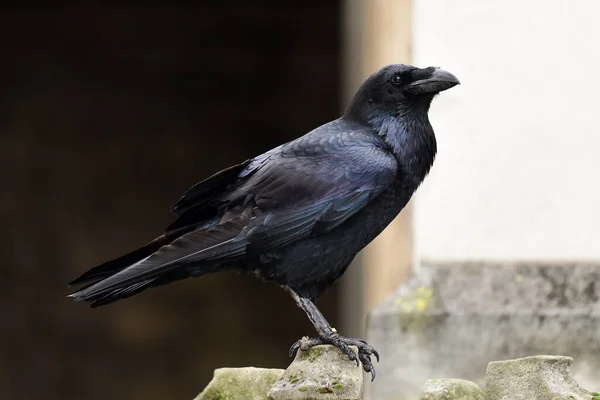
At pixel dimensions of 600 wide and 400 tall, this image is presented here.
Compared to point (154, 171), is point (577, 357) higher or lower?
higher

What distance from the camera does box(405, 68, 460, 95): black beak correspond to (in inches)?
117

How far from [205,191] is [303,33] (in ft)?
24.6

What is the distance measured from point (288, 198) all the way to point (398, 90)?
45 cm

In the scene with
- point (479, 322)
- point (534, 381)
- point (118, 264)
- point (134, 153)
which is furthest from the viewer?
point (134, 153)

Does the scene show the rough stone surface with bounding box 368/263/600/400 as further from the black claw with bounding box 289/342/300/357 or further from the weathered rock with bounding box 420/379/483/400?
the weathered rock with bounding box 420/379/483/400

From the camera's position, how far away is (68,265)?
34.0 ft

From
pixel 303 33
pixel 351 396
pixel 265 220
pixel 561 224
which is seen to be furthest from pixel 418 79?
pixel 303 33

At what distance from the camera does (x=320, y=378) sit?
2590 mm

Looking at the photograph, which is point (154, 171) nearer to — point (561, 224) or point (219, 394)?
point (561, 224)

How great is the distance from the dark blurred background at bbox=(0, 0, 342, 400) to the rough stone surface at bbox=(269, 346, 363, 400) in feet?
25.2

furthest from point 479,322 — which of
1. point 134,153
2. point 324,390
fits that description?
point 134,153

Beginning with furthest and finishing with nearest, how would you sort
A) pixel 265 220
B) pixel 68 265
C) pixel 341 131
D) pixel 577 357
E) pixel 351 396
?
pixel 68 265 < pixel 577 357 < pixel 341 131 < pixel 265 220 < pixel 351 396

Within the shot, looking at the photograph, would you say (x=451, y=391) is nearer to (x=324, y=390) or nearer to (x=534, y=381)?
(x=534, y=381)

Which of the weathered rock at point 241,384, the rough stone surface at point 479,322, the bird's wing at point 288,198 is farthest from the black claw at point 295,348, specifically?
the rough stone surface at point 479,322
